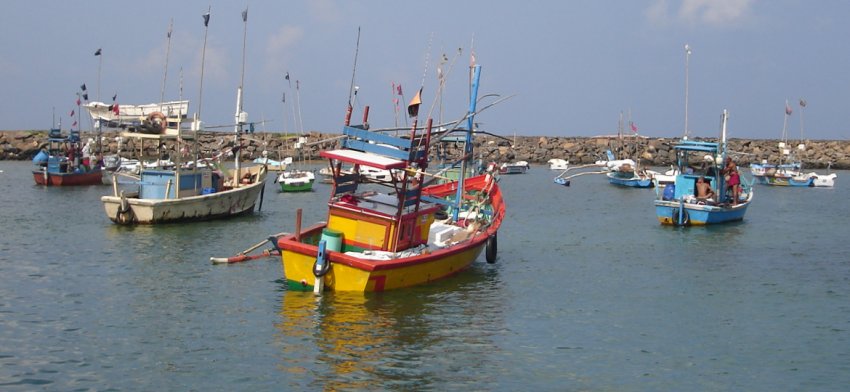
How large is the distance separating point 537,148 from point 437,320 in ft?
357

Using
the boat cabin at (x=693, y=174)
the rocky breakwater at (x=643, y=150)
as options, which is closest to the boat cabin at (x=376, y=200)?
the boat cabin at (x=693, y=174)

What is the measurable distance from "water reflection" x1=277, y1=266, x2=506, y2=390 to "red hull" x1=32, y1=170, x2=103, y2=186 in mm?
43878

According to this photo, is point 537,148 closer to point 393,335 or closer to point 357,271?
point 357,271

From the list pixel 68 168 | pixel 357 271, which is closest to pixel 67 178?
pixel 68 168

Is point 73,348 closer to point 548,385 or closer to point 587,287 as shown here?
point 548,385

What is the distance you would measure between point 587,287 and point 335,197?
23.7 feet

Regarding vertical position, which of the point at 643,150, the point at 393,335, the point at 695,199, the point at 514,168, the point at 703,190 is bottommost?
the point at 393,335

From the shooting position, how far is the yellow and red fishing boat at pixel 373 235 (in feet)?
66.1

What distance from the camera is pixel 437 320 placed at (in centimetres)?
1912

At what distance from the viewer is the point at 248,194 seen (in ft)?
131

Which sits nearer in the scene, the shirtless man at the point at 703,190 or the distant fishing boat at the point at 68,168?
the shirtless man at the point at 703,190

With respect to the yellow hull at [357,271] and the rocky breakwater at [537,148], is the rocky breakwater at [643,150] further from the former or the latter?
the yellow hull at [357,271]

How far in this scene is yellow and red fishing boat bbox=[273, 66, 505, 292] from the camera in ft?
66.1

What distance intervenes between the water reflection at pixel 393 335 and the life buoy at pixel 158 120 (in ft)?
56.3
